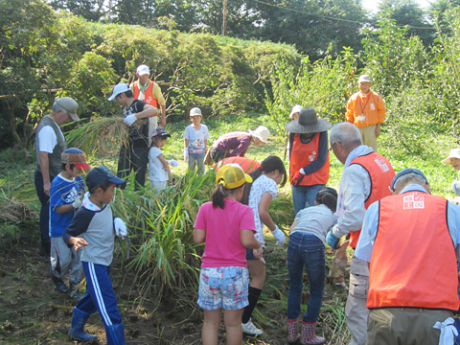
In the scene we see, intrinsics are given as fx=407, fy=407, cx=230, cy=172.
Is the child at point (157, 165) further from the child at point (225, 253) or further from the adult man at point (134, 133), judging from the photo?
the child at point (225, 253)

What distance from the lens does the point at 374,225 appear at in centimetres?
221

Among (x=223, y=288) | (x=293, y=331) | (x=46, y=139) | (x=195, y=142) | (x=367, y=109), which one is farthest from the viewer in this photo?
(x=367, y=109)

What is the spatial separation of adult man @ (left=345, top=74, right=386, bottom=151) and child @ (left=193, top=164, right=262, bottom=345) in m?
5.28

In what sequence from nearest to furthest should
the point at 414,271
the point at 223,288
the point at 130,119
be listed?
the point at 414,271 < the point at 223,288 < the point at 130,119

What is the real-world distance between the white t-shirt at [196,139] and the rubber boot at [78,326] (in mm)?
3955

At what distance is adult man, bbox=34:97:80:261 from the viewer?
13.0 ft

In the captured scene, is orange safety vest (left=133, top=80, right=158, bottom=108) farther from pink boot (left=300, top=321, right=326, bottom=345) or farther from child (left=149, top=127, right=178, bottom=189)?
pink boot (left=300, top=321, right=326, bottom=345)

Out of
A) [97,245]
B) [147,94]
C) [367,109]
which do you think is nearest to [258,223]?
[97,245]

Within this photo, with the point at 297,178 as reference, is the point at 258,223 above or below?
below

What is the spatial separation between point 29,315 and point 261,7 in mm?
32677

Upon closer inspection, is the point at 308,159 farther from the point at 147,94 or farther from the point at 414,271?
the point at 147,94

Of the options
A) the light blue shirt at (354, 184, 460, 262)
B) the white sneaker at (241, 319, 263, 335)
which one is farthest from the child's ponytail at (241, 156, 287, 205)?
the light blue shirt at (354, 184, 460, 262)

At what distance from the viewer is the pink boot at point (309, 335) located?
316 centimetres

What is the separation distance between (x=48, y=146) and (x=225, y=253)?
2288 millimetres
